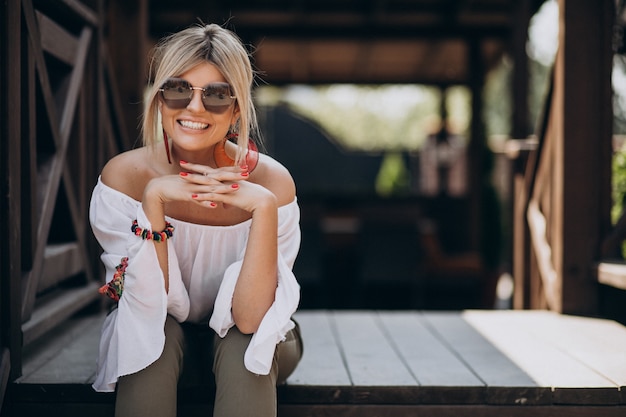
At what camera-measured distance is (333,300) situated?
7.51 meters

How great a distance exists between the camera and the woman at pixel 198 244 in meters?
1.89

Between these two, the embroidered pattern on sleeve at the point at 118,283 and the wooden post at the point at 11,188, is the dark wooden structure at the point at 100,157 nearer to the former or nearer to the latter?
the wooden post at the point at 11,188

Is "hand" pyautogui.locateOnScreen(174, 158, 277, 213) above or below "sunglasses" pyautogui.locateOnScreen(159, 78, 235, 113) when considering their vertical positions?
below

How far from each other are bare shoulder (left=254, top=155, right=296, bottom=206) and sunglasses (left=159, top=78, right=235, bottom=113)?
242 millimetres

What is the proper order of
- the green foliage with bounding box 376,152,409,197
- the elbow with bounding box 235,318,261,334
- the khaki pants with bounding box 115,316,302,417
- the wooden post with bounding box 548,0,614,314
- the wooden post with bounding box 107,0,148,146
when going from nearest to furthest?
the khaki pants with bounding box 115,316,302,417 < the elbow with bounding box 235,318,261,334 < the wooden post with bounding box 548,0,614,314 < the wooden post with bounding box 107,0,148,146 < the green foliage with bounding box 376,152,409,197

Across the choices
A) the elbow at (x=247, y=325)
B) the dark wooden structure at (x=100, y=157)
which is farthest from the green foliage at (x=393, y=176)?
the elbow at (x=247, y=325)

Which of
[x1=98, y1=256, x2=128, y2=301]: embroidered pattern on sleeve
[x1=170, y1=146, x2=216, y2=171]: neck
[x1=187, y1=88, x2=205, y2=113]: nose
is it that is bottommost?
[x1=98, y1=256, x2=128, y2=301]: embroidered pattern on sleeve

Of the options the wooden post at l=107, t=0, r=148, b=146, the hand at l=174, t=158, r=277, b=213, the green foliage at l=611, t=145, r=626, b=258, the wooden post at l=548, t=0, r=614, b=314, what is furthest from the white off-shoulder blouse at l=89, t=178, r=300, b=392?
the green foliage at l=611, t=145, r=626, b=258

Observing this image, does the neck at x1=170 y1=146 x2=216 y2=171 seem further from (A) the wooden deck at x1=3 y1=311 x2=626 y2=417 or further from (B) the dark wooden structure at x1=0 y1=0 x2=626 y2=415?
(A) the wooden deck at x1=3 y1=311 x2=626 y2=417

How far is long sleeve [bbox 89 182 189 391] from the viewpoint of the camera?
74.5 inches

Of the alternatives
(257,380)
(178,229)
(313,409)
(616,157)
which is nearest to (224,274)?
(178,229)

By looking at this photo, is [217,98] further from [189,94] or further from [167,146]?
[167,146]

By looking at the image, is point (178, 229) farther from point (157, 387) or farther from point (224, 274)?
point (157, 387)

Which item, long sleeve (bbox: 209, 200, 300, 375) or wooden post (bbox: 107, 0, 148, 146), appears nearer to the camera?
long sleeve (bbox: 209, 200, 300, 375)
